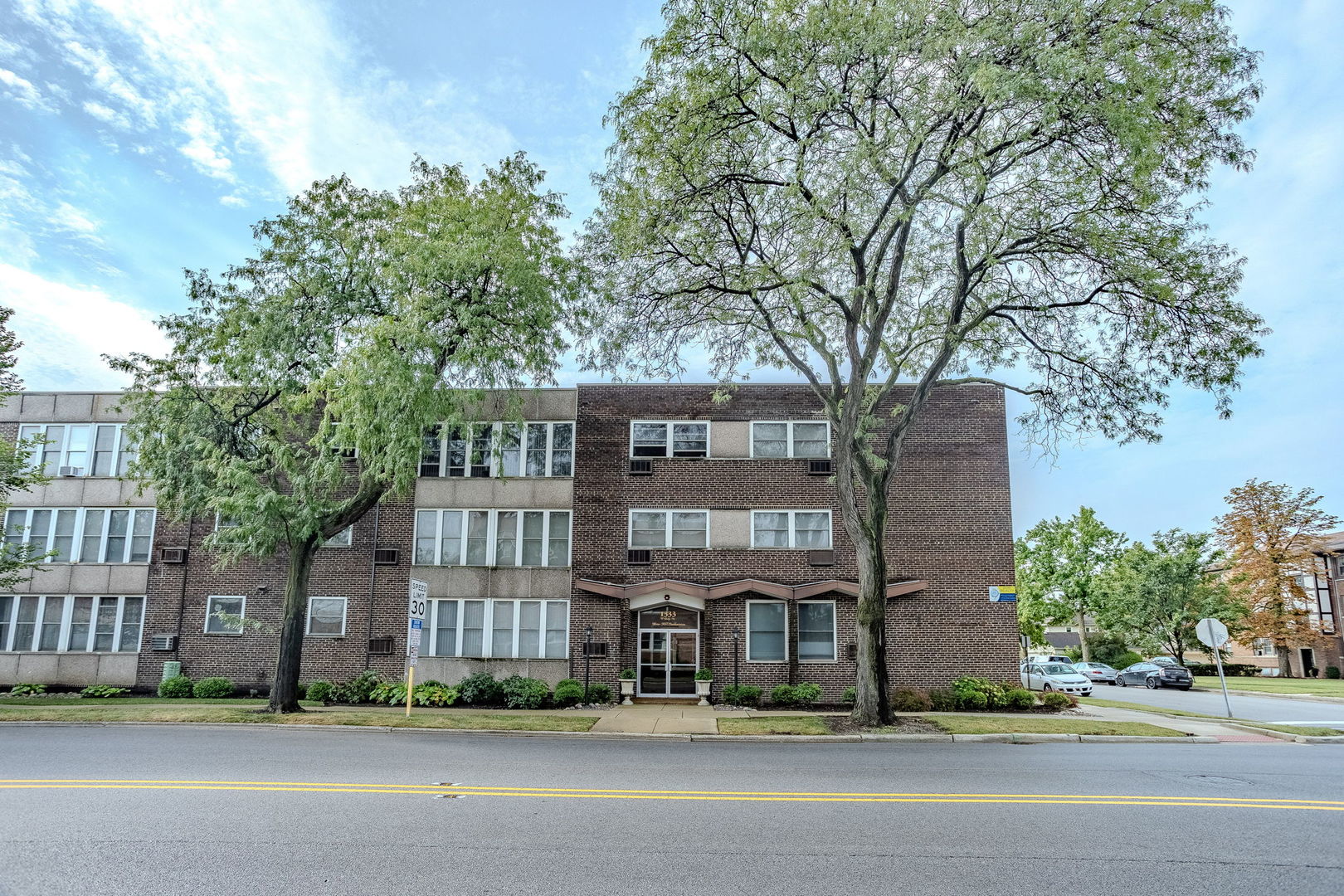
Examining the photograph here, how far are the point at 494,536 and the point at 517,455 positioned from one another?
2.42 m

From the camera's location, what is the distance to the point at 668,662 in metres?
22.1

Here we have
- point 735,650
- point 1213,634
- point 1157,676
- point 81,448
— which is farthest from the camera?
point 1157,676

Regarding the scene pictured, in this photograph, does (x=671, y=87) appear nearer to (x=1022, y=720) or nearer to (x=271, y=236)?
(x=271, y=236)

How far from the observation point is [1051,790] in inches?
370

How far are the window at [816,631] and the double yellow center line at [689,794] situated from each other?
13.0 m

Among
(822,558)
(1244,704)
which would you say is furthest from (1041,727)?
(1244,704)

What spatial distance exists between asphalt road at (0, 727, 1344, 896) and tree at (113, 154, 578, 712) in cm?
626

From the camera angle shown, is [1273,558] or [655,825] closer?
[655,825]

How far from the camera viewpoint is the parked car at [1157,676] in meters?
35.6

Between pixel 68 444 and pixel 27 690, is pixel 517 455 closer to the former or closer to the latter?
pixel 68 444

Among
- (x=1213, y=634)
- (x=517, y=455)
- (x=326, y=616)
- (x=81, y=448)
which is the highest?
(x=81, y=448)

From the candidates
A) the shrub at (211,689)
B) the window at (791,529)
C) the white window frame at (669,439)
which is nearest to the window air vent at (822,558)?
the window at (791,529)

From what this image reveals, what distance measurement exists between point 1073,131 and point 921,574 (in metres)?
11.9

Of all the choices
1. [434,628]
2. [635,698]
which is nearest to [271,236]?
[434,628]
